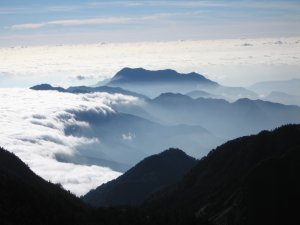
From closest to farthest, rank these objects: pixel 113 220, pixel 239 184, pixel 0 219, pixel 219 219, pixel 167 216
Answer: pixel 0 219, pixel 113 220, pixel 167 216, pixel 219 219, pixel 239 184

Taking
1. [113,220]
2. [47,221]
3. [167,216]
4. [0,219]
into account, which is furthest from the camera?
[167,216]

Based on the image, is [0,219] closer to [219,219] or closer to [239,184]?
[219,219]

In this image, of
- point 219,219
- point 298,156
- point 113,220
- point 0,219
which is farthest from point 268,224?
point 0,219

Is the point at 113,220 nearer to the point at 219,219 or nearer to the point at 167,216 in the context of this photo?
the point at 167,216

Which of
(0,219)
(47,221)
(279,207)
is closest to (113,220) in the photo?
(47,221)

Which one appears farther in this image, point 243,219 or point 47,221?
point 243,219

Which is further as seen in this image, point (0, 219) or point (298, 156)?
point (298, 156)

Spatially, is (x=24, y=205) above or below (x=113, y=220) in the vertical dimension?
above

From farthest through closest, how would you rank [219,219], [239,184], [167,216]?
[239,184] < [219,219] < [167,216]

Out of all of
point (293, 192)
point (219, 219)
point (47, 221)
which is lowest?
point (219, 219)
